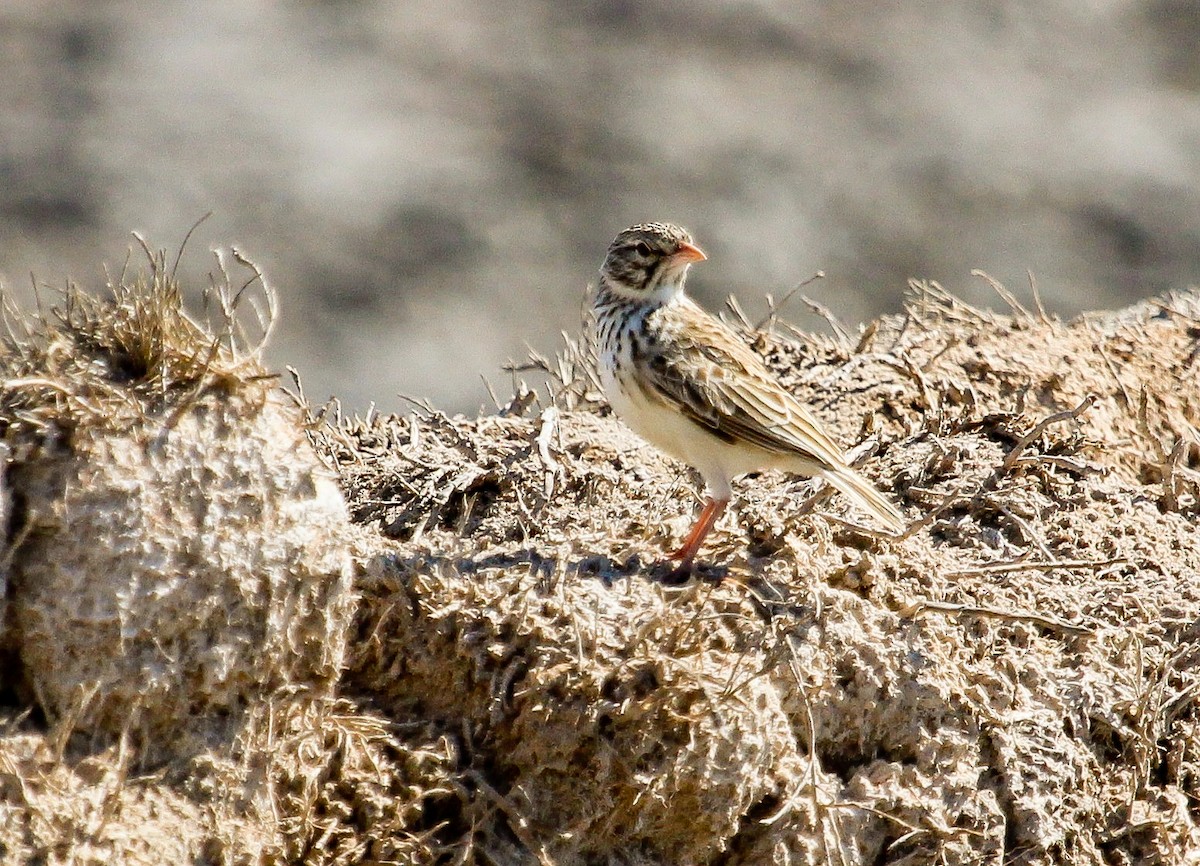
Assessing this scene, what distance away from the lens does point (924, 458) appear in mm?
6355

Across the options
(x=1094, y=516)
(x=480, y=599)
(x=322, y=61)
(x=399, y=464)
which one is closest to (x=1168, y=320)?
(x=1094, y=516)

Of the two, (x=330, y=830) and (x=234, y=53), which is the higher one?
(x=234, y=53)

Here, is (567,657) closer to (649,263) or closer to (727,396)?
(727,396)

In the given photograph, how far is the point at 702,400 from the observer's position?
19.2 feet

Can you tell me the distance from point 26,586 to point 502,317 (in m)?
10.8

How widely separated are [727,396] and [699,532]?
0.66 m

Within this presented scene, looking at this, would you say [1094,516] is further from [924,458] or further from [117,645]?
[117,645]

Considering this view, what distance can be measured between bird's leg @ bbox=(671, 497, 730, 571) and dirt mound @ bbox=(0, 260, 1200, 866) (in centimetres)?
6

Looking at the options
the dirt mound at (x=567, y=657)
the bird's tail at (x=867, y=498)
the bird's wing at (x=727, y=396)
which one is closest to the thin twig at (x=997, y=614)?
the dirt mound at (x=567, y=657)

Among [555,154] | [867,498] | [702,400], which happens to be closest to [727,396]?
[702,400]

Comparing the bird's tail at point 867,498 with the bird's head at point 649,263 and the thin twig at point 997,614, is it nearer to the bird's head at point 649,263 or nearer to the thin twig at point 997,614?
the thin twig at point 997,614

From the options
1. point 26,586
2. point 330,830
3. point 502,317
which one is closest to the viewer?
point 26,586

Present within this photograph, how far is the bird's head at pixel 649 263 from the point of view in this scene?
247 inches

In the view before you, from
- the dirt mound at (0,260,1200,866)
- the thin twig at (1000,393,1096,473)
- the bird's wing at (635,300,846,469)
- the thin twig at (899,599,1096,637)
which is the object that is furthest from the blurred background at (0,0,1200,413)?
the thin twig at (899,599,1096,637)
